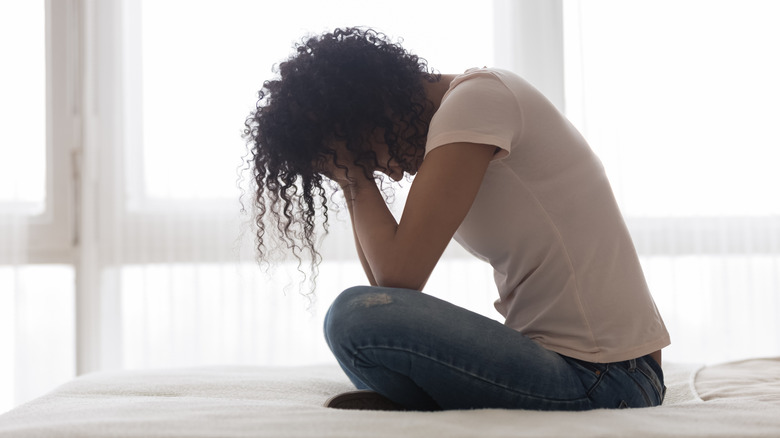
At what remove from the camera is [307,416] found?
0.83m

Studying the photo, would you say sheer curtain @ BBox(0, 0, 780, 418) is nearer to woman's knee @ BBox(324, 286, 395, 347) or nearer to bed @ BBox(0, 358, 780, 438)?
bed @ BBox(0, 358, 780, 438)

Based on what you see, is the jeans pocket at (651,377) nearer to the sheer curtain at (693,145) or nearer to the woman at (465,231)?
the woman at (465,231)

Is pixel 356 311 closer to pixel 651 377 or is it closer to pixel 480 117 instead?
pixel 480 117

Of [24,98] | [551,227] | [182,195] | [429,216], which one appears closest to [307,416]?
[429,216]

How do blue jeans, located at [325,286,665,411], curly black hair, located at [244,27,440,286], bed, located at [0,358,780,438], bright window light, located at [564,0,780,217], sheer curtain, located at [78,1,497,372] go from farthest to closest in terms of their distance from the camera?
bright window light, located at [564,0,780,217]
sheer curtain, located at [78,1,497,372]
curly black hair, located at [244,27,440,286]
blue jeans, located at [325,286,665,411]
bed, located at [0,358,780,438]

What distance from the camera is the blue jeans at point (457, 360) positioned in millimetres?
891

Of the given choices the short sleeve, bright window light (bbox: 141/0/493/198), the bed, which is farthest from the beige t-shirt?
bright window light (bbox: 141/0/493/198)

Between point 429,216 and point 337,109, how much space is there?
0.22 metres

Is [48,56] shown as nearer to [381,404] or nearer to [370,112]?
[370,112]

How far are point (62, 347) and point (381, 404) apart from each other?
155 cm

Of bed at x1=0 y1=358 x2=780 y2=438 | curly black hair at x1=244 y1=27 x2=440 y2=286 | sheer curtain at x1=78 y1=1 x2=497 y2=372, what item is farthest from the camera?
sheer curtain at x1=78 y1=1 x2=497 y2=372

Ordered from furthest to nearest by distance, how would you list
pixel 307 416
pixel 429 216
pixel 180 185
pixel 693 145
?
pixel 693 145
pixel 180 185
pixel 429 216
pixel 307 416

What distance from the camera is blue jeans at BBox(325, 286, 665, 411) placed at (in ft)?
2.92

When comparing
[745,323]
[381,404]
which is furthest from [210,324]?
[745,323]
